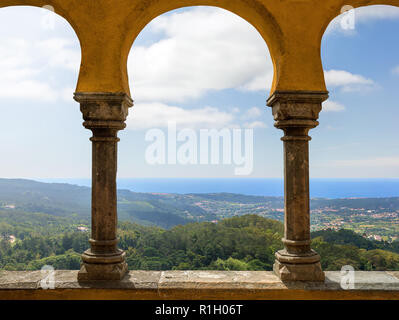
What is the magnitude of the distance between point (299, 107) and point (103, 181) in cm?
233

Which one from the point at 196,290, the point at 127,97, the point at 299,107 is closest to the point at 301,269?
the point at 196,290

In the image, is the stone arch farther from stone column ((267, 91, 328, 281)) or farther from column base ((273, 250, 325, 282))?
column base ((273, 250, 325, 282))

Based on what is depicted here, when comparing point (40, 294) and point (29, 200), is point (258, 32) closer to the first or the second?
point (40, 294)

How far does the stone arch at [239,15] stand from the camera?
3.68m

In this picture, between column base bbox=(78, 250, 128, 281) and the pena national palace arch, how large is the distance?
0.01 metres

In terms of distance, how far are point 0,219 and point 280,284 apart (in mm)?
9119

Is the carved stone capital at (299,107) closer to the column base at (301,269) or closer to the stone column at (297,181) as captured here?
the stone column at (297,181)

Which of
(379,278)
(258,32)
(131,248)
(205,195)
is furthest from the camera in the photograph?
(205,195)

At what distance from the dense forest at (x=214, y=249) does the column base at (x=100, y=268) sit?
116cm

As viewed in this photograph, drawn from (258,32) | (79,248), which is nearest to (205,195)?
(79,248)

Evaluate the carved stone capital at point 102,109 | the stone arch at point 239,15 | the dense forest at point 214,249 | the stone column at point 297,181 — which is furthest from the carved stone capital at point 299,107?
the dense forest at point 214,249

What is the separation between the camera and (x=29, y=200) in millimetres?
12391

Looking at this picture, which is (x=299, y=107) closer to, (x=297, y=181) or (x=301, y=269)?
(x=297, y=181)
